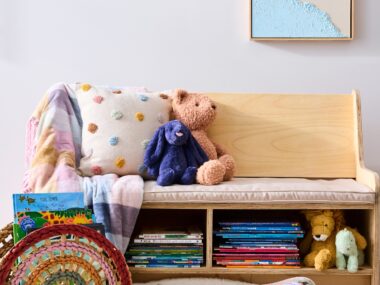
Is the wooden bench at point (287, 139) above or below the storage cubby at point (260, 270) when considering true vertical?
above

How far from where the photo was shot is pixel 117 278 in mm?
1365

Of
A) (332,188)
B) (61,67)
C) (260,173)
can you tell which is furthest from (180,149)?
(61,67)

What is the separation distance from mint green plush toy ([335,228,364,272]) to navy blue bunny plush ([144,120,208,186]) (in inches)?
19.8

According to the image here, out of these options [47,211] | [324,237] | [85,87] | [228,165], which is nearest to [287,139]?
[228,165]

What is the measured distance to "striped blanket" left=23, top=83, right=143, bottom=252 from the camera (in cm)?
166

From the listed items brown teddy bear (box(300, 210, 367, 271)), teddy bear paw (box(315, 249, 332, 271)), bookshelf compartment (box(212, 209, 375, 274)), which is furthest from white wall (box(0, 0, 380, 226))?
teddy bear paw (box(315, 249, 332, 271))

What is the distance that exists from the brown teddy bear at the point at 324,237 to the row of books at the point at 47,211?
691mm

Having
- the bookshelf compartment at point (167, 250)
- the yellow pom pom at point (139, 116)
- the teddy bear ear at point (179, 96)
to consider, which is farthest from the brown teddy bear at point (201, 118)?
the bookshelf compartment at point (167, 250)

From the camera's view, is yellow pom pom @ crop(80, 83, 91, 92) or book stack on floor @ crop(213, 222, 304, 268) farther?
yellow pom pom @ crop(80, 83, 91, 92)

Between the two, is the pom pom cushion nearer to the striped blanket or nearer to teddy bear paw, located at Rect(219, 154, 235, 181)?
the striped blanket

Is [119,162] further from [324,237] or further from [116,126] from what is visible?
[324,237]

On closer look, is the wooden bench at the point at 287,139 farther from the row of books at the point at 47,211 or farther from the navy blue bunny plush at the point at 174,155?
the row of books at the point at 47,211

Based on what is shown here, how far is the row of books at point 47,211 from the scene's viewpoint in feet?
4.93

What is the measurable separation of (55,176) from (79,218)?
256 millimetres
